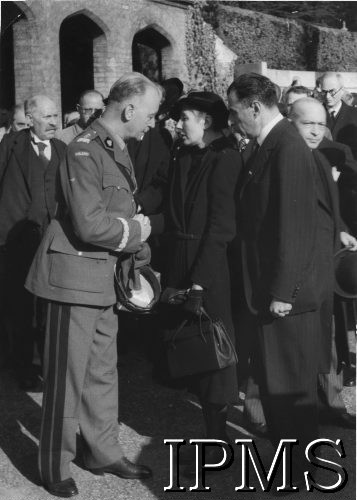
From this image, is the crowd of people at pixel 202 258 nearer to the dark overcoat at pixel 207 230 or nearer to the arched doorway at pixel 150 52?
the dark overcoat at pixel 207 230

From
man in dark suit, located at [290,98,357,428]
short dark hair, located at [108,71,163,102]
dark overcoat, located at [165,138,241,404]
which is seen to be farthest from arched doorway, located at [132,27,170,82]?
short dark hair, located at [108,71,163,102]

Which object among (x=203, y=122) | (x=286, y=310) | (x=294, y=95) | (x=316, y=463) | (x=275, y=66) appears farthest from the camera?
(x=275, y=66)

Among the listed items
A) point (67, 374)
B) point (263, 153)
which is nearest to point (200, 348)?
point (67, 374)

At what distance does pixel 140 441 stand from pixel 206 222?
1379 mm

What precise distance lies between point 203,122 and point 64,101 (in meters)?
15.5

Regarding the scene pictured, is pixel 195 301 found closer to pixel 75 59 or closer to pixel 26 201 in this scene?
pixel 26 201

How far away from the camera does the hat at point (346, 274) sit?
16.1 feet

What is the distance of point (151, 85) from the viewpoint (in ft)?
13.4

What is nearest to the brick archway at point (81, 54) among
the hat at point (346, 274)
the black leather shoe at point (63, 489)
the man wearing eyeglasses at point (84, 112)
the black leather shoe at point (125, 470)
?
the man wearing eyeglasses at point (84, 112)

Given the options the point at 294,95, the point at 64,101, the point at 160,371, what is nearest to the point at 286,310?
the point at 160,371

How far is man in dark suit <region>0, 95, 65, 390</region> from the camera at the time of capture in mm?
5918

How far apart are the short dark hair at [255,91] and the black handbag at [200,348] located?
1.12m

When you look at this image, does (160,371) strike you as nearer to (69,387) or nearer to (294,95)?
(69,387)

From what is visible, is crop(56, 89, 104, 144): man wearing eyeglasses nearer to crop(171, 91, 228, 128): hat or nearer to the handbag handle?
crop(171, 91, 228, 128): hat
